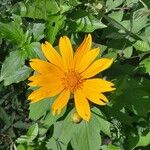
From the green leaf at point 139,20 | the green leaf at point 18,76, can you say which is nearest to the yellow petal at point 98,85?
the green leaf at point 18,76

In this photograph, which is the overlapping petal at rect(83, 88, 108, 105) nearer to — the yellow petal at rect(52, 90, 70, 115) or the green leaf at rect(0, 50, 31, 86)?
the yellow petal at rect(52, 90, 70, 115)

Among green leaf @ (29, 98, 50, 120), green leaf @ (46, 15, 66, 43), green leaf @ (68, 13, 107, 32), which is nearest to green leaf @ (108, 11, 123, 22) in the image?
green leaf @ (68, 13, 107, 32)

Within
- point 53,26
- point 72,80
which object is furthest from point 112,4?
point 72,80

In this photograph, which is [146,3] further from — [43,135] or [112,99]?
[43,135]

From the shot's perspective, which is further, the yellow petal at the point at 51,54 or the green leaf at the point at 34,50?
the green leaf at the point at 34,50

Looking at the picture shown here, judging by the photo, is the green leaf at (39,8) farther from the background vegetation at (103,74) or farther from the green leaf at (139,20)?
the green leaf at (139,20)

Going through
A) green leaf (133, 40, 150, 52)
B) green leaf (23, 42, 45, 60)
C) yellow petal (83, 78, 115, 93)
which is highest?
green leaf (23, 42, 45, 60)

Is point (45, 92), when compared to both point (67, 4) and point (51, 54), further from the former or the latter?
point (67, 4)
